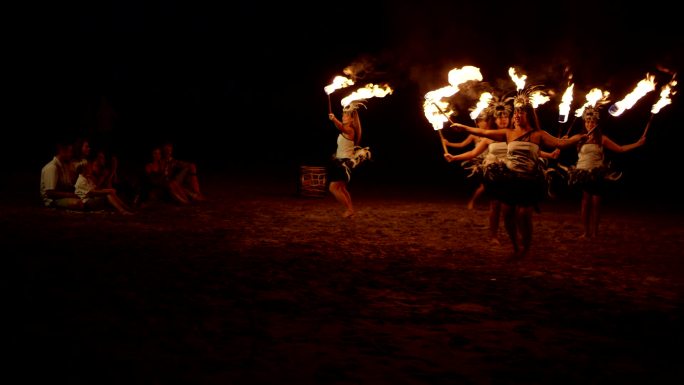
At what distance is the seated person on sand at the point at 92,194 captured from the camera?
12180 mm

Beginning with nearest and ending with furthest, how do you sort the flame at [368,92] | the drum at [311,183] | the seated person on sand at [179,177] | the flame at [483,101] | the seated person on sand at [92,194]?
the flame at [483,101] → the flame at [368,92] → the seated person on sand at [92,194] → the seated person on sand at [179,177] → the drum at [311,183]

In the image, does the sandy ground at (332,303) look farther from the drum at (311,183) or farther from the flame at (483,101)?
the drum at (311,183)

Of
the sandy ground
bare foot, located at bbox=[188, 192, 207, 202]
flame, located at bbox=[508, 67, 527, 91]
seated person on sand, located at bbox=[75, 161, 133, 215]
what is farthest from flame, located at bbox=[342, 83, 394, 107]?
seated person on sand, located at bbox=[75, 161, 133, 215]

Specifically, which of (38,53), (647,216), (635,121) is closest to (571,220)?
(647,216)

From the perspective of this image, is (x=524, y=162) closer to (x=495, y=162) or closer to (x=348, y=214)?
(x=495, y=162)

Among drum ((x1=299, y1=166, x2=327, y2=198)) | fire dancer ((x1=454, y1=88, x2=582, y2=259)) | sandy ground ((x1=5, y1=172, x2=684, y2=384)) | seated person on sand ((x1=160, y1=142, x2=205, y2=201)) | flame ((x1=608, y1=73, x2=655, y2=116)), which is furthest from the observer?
drum ((x1=299, y1=166, x2=327, y2=198))

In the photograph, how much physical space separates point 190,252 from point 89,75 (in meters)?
22.9

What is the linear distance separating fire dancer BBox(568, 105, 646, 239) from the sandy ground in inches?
20.5

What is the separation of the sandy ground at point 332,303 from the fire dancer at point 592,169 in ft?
1.71

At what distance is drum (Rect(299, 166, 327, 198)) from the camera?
51.9 ft

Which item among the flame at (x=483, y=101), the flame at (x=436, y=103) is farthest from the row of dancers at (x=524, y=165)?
the flame at (x=436, y=103)

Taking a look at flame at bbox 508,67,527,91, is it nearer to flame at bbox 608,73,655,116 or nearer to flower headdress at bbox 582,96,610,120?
flower headdress at bbox 582,96,610,120

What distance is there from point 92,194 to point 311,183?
5.34 m

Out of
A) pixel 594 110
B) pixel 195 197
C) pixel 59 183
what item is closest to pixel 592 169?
pixel 594 110
